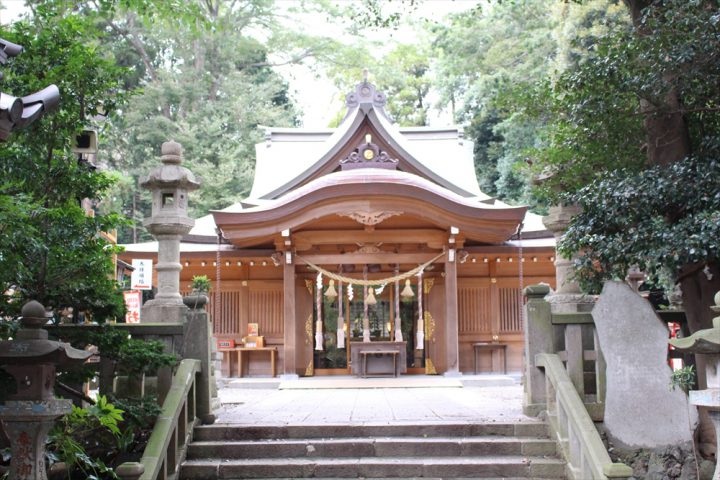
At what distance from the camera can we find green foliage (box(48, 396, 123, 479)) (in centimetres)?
519

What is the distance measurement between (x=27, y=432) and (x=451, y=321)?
1107cm

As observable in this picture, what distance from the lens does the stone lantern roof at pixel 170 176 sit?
8.99 meters

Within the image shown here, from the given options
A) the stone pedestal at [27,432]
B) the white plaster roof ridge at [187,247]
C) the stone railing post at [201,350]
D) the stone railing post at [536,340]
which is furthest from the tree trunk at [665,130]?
the white plaster roof ridge at [187,247]

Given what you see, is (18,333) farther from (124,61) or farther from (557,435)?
(124,61)

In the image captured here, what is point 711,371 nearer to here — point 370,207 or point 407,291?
point 370,207

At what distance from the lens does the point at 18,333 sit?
4895mm

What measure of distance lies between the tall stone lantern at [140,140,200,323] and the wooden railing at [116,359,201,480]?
1591 mm

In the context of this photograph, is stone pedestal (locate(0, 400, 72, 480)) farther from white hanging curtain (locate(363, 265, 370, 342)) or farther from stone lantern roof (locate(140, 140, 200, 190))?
white hanging curtain (locate(363, 265, 370, 342))

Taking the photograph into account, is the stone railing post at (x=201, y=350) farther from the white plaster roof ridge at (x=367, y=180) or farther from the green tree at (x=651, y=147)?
the white plaster roof ridge at (x=367, y=180)

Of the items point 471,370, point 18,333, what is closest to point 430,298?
point 471,370

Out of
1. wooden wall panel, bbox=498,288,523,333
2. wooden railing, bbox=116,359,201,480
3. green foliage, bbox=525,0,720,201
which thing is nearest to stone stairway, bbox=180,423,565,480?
wooden railing, bbox=116,359,201,480

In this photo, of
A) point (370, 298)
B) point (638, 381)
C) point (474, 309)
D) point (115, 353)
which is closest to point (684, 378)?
point (638, 381)

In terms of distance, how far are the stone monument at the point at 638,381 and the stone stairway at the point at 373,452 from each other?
0.74m

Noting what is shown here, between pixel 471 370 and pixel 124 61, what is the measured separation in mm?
21562
